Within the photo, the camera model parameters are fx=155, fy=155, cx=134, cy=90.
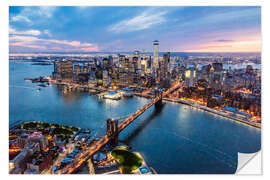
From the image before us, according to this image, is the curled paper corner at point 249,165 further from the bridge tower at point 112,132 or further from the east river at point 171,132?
the bridge tower at point 112,132

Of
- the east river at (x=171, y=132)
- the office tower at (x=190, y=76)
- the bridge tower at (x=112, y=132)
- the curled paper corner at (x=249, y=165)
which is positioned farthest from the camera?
the office tower at (x=190, y=76)

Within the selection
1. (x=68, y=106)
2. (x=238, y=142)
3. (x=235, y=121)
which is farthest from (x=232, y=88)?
(x=68, y=106)

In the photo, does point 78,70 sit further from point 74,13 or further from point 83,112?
point 74,13

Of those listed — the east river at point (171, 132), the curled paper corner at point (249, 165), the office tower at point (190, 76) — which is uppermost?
the office tower at point (190, 76)

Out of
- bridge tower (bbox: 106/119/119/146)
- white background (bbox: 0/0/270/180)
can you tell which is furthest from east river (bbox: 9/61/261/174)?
white background (bbox: 0/0/270/180)

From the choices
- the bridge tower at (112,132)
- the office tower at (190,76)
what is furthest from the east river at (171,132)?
the office tower at (190,76)
